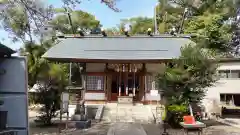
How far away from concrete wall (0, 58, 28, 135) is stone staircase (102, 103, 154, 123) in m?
13.0

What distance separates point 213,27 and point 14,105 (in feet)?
82.5

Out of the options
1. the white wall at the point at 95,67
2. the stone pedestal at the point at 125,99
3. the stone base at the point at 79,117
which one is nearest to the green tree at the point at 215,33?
the stone pedestal at the point at 125,99

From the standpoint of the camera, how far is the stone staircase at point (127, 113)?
1727cm

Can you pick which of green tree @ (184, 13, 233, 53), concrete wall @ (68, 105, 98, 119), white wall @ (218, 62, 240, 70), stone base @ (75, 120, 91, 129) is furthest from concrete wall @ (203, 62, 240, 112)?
stone base @ (75, 120, 91, 129)

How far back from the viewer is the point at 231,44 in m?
30.4

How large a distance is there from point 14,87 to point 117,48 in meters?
17.2

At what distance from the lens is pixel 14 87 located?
4.14 meters

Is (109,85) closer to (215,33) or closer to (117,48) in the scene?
(117,48)

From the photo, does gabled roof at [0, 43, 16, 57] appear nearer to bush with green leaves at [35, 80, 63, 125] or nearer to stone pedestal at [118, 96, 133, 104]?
bush with green leaves at [35, 80, 63, 125]

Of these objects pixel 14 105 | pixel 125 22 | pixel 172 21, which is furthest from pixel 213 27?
pixel 14 105

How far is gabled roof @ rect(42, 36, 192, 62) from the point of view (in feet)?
63.8

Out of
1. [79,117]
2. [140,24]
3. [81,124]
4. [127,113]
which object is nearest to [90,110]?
[127,113]

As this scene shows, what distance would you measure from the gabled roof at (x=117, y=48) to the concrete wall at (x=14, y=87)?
49.3ft

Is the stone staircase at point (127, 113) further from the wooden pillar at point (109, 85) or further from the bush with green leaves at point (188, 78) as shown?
the bush with green leaves at point (188, 78)
